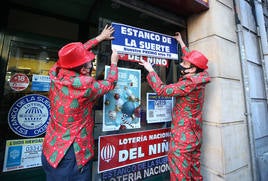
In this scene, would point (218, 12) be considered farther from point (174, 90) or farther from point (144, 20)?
point (174, 90)

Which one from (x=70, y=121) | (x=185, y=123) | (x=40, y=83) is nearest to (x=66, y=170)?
(x=70, y=121)

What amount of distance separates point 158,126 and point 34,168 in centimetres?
210

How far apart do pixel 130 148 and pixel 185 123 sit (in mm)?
829

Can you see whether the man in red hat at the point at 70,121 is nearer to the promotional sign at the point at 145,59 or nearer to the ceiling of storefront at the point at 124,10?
the promotional sign at the point at 145,59

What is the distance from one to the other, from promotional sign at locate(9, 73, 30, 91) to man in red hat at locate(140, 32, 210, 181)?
1.92 metres

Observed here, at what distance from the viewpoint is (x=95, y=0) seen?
2.45 m

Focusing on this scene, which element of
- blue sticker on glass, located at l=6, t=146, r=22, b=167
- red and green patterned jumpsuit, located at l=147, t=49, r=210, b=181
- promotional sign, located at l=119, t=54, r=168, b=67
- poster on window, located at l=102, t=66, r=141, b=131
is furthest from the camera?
blue sticker on glass, located at l=6, t=146, r=22, b=167

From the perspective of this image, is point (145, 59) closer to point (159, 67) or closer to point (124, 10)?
point (159, 67)

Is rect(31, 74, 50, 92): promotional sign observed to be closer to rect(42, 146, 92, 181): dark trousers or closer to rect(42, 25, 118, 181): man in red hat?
rect(42, 25, 118, 181): man in red hat

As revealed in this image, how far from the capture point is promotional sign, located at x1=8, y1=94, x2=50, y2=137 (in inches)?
91.7

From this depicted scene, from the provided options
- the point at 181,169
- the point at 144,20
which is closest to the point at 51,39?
the point at 144,20

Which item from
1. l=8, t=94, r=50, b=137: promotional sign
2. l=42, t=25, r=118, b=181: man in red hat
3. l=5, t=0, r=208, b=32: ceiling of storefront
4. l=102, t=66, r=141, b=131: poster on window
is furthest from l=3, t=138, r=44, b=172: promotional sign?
l=5, t=0, r=208, b=32: ceiling of storefront

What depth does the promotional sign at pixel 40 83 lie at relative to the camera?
8.22 feet

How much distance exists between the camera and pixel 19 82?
2.40 metres
